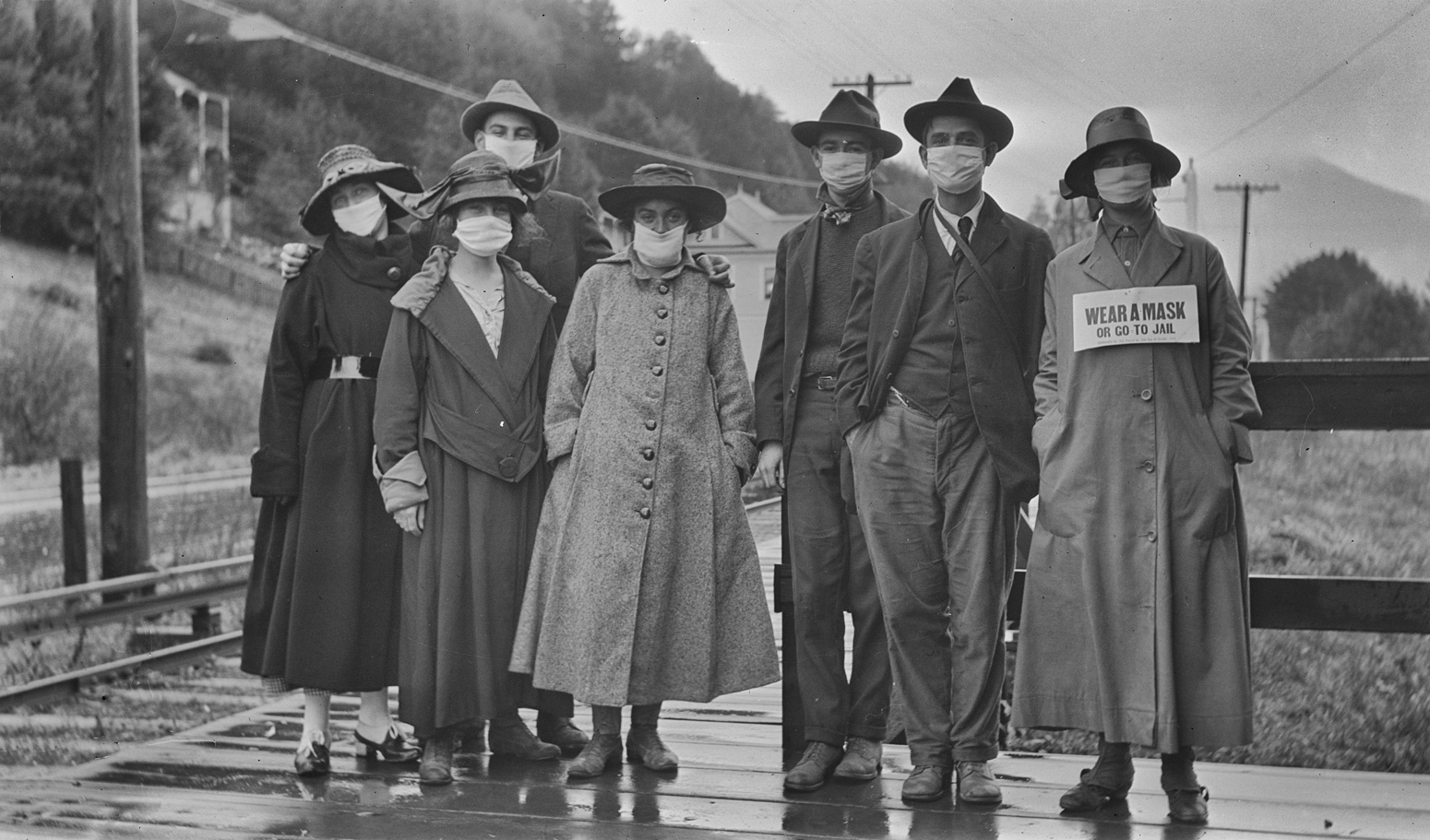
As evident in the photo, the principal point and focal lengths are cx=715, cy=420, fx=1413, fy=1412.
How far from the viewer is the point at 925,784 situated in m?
4.10

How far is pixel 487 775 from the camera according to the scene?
452cm

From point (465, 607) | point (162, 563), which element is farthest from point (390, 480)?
point (162, 563)

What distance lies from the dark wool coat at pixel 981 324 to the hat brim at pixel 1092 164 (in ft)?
0.66

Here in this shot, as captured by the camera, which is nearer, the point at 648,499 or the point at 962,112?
the point at 962,112

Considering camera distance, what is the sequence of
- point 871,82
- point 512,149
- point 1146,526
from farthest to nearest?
point 871,82, point 512,149, point 1146,526

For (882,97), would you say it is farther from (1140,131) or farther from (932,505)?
(932,505)

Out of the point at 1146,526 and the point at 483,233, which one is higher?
the point at 483,233

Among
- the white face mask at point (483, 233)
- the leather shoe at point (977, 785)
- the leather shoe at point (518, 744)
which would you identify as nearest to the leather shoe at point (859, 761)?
the leather shoe at point (977, 785)

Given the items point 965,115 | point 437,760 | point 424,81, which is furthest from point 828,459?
point 424,81

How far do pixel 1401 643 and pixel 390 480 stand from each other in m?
A: 5.53

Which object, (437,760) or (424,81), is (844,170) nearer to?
(437,760)

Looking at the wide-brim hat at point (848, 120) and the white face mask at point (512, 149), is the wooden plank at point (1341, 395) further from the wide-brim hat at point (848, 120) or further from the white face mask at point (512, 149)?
the white face mask at point (512, 149)

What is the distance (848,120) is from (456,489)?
5.56 ft

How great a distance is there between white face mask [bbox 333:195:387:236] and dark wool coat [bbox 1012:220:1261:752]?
2.22 meters
